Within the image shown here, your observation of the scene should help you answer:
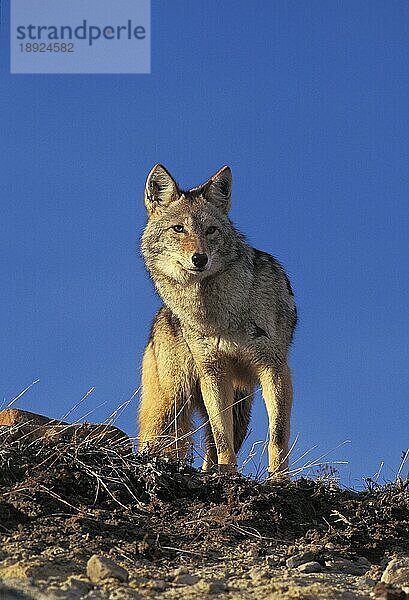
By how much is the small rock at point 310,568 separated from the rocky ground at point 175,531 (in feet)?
0.04

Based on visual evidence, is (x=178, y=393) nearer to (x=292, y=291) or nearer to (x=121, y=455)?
(x=292, y=291)

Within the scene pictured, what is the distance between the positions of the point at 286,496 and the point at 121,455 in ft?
4.47

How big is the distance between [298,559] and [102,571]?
1.37 metres

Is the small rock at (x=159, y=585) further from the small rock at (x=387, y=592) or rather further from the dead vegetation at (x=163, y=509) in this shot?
the small rock at (x=387, y=592)

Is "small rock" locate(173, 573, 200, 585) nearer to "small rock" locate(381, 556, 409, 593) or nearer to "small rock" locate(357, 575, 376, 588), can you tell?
"small rock" locate(357, 575, 376, 588)

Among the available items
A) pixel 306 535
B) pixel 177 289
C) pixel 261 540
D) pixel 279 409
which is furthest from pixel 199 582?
pixel 177 289

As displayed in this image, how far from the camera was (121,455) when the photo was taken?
6891 millimetres

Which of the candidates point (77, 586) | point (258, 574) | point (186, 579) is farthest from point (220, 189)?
point (77, 586)

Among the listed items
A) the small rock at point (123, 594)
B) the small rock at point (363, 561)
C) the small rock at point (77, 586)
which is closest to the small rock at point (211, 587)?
the small rock at point (123, 594)

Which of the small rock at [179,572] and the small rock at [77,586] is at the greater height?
the small rock at [179,572]

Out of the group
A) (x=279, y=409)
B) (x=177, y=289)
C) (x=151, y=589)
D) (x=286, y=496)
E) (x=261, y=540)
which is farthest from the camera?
(x=177, y=289)

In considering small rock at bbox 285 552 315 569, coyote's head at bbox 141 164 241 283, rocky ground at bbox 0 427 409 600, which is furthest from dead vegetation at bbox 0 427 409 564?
coyote's head at bbox 141 164 241 283

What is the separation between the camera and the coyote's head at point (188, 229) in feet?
31.1

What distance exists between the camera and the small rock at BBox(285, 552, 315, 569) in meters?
5.36
